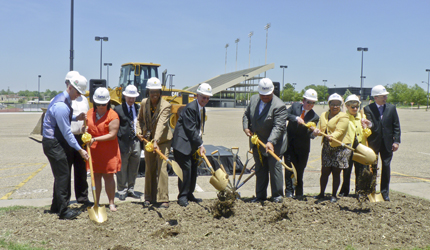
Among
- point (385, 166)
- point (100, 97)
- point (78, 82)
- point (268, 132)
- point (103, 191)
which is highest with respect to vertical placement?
point (78, 82)

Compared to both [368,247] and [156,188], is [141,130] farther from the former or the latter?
[368,247]

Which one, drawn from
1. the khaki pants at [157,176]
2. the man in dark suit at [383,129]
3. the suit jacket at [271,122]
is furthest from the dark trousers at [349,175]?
the khaki pants at [157,176]

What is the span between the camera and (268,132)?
17.9ft

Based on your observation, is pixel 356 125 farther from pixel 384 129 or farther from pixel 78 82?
pixel 78 82

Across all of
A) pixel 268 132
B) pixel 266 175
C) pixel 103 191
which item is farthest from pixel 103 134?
pixel 266 175

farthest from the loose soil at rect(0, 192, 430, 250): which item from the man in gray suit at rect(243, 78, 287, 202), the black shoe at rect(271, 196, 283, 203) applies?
the man in gray suit at rect(243, 78, 287, 202)

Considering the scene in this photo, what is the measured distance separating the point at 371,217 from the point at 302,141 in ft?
4.95

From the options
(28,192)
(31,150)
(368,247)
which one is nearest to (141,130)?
(28,192)

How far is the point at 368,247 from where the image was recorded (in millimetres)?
3943

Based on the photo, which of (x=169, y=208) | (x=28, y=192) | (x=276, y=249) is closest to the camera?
(x=276, y=249)

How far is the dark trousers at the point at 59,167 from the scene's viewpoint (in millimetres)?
4582

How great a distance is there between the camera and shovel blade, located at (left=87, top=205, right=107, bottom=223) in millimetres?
4570

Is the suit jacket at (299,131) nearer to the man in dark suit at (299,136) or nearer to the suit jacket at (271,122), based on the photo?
the man in dark suit at (299,136)

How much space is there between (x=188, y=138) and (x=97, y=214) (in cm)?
161
